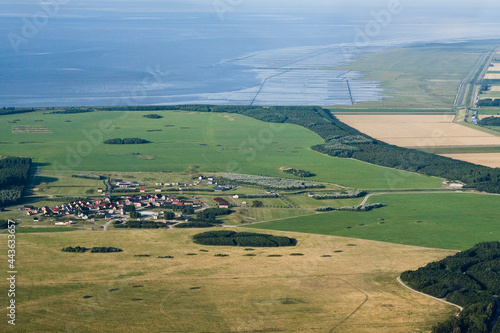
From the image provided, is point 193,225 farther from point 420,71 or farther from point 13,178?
point 420,71

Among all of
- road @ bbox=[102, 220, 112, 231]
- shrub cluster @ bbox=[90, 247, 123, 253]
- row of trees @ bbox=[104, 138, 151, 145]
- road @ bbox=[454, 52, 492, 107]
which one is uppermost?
road @ bbox=[454, 52, 492, 107]

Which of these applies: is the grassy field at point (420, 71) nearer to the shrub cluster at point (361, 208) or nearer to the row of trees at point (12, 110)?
the shrub cluster at point (361, 208)

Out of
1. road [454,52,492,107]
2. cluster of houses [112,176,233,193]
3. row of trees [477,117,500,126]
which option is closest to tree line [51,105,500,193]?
row of trees [477,117,500,126]

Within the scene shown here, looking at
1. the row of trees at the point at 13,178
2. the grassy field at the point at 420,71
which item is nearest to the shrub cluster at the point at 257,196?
the row of trees at the point at 13,178

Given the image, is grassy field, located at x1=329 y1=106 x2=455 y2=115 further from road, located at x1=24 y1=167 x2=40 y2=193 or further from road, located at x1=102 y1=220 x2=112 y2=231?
road, located at x1=102 y1=220 x2=112 y2=231

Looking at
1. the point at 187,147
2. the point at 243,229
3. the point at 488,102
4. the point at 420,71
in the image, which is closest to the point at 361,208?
the point at 243,229
